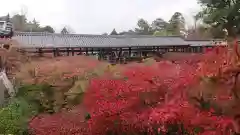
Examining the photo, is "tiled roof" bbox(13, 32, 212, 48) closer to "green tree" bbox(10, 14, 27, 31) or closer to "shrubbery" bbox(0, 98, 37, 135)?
"shrubbery" bbox(0, 98, 37, 135)

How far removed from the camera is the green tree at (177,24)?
205 ft

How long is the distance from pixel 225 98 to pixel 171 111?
0.89m

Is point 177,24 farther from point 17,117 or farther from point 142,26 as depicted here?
point 17,117

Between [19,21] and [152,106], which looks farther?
[19,21]

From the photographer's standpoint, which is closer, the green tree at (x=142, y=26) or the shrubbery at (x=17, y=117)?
the shrubbery at (x=17, y=117)

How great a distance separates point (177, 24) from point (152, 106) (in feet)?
196

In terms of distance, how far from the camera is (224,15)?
108 feet

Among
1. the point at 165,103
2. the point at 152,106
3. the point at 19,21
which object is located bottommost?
the point at 152,106

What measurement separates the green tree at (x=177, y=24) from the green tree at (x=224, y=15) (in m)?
24.4

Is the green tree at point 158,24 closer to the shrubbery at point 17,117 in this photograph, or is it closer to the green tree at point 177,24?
the green tree at point 177,24

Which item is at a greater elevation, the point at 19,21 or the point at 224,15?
the point at 19,21

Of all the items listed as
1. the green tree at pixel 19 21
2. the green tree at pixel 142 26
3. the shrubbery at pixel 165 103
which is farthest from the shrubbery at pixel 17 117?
the green tree at pixel 142 26

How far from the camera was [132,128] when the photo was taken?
7.52 metres

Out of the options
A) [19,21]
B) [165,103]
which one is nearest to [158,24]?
[19,21]
